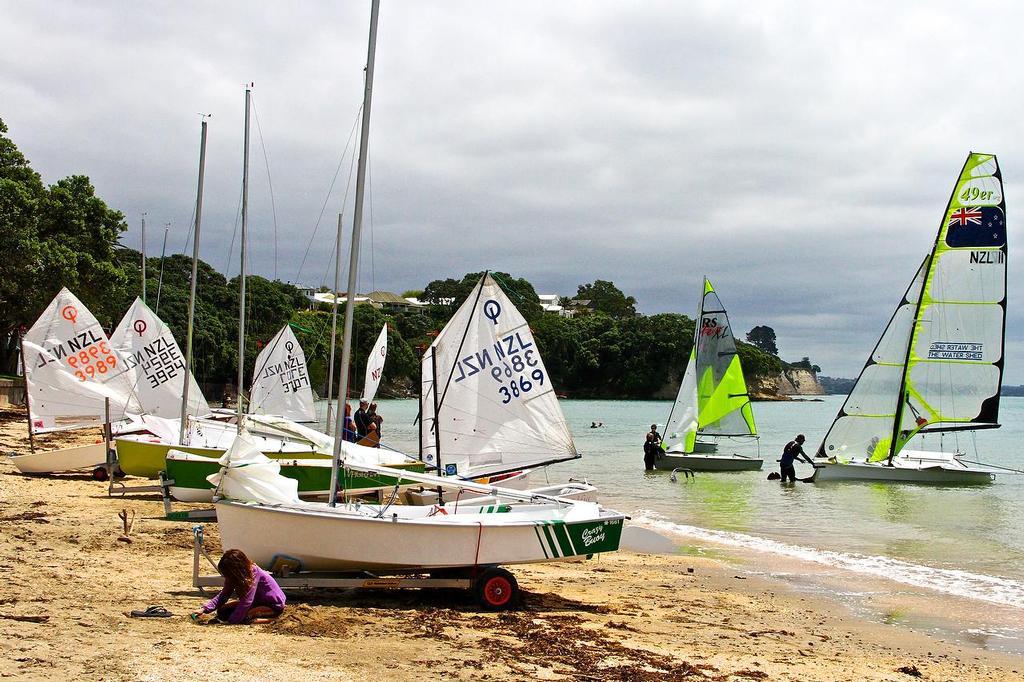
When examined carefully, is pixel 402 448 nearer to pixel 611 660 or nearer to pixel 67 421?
pixel 67 421

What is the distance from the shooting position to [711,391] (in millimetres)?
31078

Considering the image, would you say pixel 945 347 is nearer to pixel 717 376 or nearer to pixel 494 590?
pixel 717 376

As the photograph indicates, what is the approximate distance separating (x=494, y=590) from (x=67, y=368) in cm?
1324

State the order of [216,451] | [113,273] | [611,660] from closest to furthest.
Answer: [611,660] → [216,451] → [113,273]

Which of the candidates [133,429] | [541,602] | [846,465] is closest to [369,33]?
[541,602]

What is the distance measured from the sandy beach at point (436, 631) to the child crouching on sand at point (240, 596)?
0.57ft

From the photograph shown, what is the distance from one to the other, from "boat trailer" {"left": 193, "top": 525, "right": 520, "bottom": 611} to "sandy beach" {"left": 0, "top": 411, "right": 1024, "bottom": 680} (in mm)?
174

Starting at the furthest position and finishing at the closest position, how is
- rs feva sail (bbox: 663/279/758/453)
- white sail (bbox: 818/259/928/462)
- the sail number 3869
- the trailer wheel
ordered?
rs feva sail (bbox: 663/279/758/453) < white sail (bbox: 818/259/928/462) < the sail number 3869 < the trailer wheel

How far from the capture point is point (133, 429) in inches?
725

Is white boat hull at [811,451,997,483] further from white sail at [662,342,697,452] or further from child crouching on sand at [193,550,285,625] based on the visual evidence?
child crouching on sand at [193,550,285,625]

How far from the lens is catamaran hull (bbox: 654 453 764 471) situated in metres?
28.3

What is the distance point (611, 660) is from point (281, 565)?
339cm

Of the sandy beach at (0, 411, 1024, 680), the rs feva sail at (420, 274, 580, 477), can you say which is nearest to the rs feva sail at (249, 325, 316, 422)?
the rs feva sail at (420, 274, 580, 477)

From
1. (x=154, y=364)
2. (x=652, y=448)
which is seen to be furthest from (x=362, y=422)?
(x=652, y=448)
